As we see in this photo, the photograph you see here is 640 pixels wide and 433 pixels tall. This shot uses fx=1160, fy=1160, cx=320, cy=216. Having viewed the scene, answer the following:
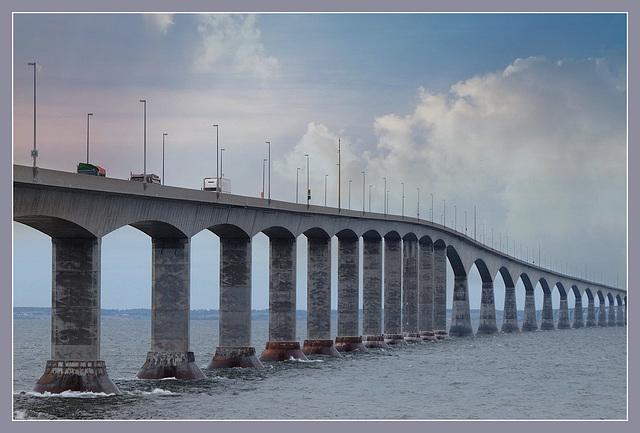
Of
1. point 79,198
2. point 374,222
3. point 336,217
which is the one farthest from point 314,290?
point 79,198

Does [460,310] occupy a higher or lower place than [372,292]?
lower

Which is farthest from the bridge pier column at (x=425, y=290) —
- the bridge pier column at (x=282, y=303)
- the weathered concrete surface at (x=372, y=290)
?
the bridge pier column at (x=282, y=303)

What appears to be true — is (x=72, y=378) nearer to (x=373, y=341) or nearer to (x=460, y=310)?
(x=373, y=341)

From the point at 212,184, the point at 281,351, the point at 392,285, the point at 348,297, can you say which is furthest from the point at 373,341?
the point at 212,184

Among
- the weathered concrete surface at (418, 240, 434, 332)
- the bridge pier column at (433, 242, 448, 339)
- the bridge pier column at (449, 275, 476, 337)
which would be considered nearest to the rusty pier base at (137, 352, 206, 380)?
the weathered concrete surface at (418, 240, 434, 332)

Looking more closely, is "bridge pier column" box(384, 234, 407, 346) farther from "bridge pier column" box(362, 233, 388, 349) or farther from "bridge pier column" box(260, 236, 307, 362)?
"bridge pier column" box(260, 236, 307, 362)
